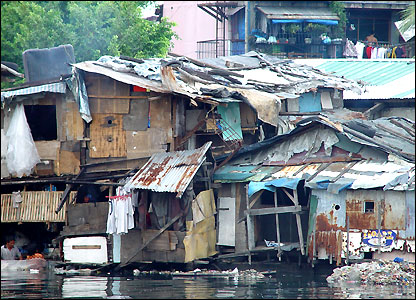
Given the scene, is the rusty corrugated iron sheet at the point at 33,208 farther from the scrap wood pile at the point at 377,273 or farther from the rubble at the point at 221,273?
the scrap wood pile at the point at 377,273

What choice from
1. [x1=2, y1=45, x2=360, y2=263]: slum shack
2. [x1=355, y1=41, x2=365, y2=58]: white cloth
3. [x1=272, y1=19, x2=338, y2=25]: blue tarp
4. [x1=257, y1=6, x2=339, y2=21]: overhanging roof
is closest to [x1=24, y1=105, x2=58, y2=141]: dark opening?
[x1=2, y1=45, x2=360, y2=263]: slum shack

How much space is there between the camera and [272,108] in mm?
21281

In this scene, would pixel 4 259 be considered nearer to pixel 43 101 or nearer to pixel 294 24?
pixel 43 101

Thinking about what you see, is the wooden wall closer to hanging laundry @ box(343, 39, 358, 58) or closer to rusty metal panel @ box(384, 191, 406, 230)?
rusty metal panel @ box(384, 191, 406, 230)

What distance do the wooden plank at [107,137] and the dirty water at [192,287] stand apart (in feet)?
10.3

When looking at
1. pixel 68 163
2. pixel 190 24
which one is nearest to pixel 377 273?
pixel 68 163

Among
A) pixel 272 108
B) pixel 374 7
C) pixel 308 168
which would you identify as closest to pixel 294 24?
pixel 374 7

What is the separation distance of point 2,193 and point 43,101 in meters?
2.66

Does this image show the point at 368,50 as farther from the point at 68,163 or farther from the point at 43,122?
the point at 68,163

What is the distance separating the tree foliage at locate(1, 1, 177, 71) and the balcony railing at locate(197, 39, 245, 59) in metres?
5.35

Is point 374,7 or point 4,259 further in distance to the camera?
point 374,7

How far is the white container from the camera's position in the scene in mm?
20109

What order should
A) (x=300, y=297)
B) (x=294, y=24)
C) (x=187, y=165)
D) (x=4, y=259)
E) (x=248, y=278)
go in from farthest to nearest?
1. (x=294, y=24)
2. (x=4, y=259)
3. (x=187, y=165)
4. (x=248, y=278)
5. (x=300, y=297)

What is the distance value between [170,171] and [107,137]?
6.85 feet
